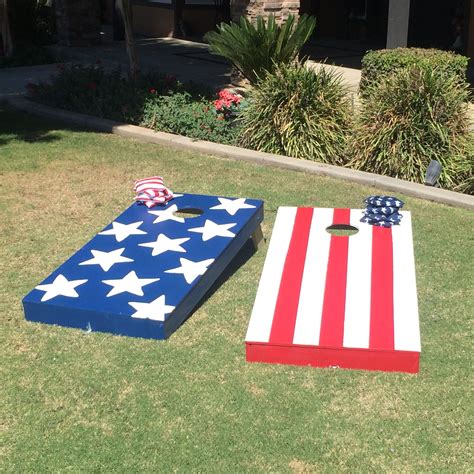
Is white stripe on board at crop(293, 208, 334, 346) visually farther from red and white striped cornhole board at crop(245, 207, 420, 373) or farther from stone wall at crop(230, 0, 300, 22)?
stone wall at crop(230, 0, 300, 22)

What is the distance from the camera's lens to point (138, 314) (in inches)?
190

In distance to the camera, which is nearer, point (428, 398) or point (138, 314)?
point (428, 398)

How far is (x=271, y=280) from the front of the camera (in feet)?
17.6

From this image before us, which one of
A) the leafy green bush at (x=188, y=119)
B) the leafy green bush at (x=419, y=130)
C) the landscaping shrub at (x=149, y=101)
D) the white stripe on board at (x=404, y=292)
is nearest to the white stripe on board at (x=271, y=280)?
the white stripe on board at (x=404, y=292)

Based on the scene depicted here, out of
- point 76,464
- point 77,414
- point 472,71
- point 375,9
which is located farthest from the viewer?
point 375,9

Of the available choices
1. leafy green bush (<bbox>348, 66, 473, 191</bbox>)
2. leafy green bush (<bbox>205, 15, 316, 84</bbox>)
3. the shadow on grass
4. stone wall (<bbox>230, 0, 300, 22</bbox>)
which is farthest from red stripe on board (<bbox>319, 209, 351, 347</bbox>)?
stone wall (<bbox>230, 0, 300, 22</bbox>)

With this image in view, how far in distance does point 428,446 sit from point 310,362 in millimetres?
963

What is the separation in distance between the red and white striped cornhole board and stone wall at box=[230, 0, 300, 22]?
791 centimetres

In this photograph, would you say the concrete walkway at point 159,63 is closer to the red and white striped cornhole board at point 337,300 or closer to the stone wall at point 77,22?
the stone wall at point 77,22

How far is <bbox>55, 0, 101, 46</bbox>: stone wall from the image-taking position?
18.8 metres

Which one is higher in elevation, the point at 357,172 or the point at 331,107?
the point at 331,107

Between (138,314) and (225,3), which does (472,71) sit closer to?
(225,3)

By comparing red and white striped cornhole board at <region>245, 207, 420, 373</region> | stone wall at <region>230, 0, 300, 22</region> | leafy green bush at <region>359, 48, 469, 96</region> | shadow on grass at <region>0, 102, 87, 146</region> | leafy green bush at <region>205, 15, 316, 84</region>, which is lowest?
shadow on grass at <region>0, 102, 87, 146</region>

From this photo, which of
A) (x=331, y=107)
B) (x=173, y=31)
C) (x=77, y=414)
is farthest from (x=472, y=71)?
(x=77, y=414)
